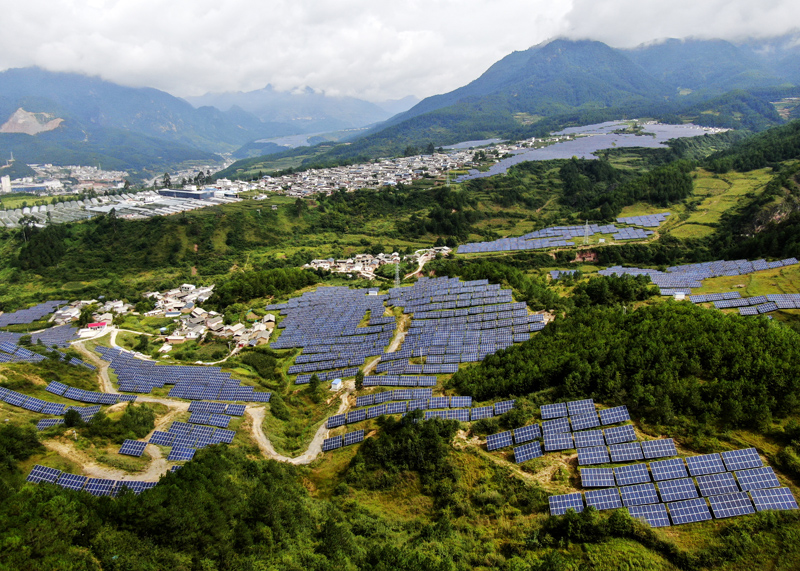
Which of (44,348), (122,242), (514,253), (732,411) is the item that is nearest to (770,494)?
(732,411)

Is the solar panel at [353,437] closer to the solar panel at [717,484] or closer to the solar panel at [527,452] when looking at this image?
the solar panel at [527,452]

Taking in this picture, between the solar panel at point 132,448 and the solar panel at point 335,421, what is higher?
the solar panel at point 132,448

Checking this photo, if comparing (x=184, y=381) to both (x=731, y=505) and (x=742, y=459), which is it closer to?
(x=731, y=505)

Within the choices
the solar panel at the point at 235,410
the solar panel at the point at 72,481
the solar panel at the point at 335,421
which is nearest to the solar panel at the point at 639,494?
the solar panel at the point at 335,421

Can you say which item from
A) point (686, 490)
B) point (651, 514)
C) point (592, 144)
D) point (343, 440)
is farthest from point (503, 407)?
point (592, 144)

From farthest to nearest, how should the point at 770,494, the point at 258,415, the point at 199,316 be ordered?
the point at 199,316 < the point at 258,415 < the point at 770,494

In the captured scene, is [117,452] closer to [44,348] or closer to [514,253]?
[44,348]
